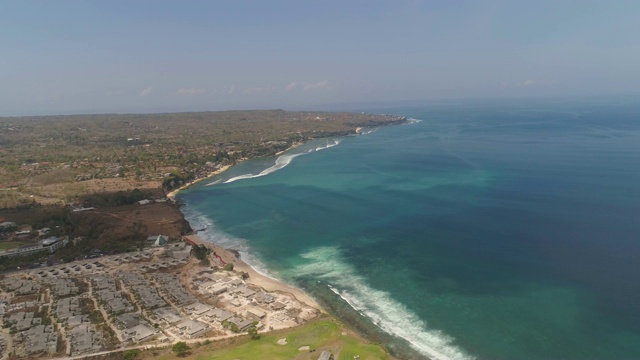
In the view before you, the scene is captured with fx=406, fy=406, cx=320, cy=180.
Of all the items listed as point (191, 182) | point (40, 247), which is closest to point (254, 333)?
point (40, 247)

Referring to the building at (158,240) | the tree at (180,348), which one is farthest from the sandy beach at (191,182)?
the tree at (180,348)

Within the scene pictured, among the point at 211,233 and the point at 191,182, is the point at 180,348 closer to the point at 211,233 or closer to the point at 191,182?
the point at 211,233

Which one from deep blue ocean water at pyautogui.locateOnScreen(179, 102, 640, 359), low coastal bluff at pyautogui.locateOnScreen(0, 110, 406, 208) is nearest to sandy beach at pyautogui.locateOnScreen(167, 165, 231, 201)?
low coastal bluff at pyautogui.locateOnScreen(0, 110, 406, 208)

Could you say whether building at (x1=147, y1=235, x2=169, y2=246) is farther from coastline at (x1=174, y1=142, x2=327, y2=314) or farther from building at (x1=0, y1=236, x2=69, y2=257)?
building at (x1=0, y1=236, x2=69, y2=257)

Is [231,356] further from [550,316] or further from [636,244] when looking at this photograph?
[636,244]

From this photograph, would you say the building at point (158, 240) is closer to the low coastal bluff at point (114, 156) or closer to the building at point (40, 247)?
the building at point (40, 247)
